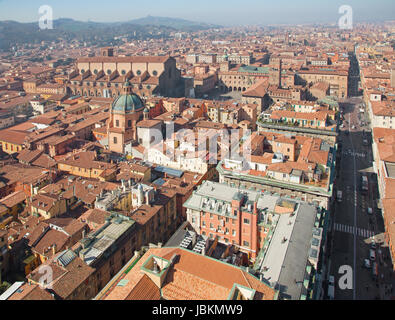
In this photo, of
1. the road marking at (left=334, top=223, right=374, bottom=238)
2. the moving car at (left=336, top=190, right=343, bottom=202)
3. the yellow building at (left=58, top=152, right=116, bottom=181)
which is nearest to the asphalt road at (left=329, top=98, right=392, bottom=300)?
the road marking at (left=334, top=223, right=374, bottom=238)

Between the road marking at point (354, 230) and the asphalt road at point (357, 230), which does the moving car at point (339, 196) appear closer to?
the asphalt road at point (357, 230)

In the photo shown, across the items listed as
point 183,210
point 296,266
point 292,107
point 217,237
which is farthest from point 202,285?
point 292,107

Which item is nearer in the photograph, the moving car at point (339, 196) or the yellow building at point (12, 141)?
the moving car at point (339, 196)

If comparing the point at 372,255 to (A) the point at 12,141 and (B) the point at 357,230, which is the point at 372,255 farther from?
(A) the point at 12,141

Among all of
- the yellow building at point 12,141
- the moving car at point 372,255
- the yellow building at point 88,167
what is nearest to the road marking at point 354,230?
the moving car at point 372,255

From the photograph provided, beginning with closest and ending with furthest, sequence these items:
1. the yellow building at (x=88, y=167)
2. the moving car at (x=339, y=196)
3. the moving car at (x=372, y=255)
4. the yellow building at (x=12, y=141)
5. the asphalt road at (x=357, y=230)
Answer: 1. the asphalt road at (x=357, y=230)
2. the moving car at (x=372, y=255)
3. the yellow building at (x=88, y=167)
4. the moving car at (x=339, y=196)
5. the yellow building at (x=12, y=141)

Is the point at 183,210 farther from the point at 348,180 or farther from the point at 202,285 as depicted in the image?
the point at 348,180

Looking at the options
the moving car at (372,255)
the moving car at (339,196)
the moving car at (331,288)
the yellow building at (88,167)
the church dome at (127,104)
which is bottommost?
the moving car at (331,288)

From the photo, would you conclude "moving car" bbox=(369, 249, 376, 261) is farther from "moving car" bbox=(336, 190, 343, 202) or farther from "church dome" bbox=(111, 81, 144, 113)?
"church dome" bbox=(111, 81, 144, 113)
